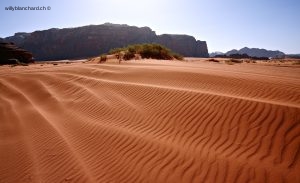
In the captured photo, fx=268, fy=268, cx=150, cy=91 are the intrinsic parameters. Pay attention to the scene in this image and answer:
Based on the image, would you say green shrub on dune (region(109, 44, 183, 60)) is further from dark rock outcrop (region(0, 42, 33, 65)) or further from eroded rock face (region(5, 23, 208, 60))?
eroded rock face (region(5, 23, 208, 60))

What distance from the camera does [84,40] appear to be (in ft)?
292

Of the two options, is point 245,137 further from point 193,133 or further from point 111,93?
point 111,93

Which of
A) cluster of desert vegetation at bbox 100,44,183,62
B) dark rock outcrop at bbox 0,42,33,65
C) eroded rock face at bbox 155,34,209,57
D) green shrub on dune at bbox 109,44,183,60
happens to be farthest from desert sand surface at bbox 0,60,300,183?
eroded rock face at bbox 155,34,209,57

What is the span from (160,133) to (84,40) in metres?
88.2

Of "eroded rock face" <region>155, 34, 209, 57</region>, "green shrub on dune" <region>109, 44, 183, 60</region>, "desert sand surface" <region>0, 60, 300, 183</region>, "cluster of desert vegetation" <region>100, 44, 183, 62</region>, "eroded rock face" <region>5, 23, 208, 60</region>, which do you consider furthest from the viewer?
"eroded rock face" <region>155, 34, 209, 57</region>

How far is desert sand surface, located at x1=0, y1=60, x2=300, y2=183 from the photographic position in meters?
4.20

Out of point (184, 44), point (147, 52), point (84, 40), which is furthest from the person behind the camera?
point (184, 44)

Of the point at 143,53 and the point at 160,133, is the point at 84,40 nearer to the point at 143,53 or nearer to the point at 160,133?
the point at 143,53

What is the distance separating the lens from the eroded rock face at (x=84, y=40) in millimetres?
89312

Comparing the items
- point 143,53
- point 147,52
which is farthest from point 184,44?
point 143,53

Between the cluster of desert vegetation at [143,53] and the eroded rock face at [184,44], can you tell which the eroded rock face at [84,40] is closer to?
the eroded rock face at [184,44]

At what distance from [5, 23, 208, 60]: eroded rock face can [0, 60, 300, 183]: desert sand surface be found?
82.6 metres

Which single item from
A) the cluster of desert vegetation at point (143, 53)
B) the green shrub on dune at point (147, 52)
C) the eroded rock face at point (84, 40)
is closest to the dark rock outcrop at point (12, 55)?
the cluster of desert vegetation at point (143, 53)

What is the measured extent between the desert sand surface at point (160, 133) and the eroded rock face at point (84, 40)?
82.6 metres
